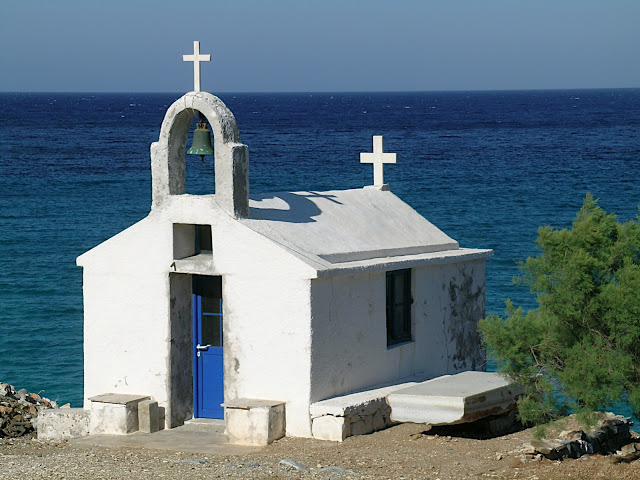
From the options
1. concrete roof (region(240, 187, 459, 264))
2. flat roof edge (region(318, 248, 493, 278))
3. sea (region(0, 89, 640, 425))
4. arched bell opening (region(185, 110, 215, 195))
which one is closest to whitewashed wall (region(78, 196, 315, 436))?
concrete roof (region(240, 187, 459, 264))

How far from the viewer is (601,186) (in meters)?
55.7

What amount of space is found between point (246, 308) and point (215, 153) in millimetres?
1738

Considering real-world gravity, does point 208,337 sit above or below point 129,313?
below

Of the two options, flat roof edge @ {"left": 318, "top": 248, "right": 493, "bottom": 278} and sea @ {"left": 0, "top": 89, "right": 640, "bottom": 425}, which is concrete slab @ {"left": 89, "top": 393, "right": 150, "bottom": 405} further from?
sea @ {"left": 0, "top": 89, "right": 640, "bottom": 425}

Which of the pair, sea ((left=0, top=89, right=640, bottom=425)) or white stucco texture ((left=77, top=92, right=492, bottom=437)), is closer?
white stucco texture ((left=77, top=92, right=492, bottom=437))

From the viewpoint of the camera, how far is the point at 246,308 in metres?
13.0

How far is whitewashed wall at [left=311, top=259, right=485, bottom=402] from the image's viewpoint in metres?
12.9

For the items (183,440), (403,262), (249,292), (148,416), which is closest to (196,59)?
(249,292)

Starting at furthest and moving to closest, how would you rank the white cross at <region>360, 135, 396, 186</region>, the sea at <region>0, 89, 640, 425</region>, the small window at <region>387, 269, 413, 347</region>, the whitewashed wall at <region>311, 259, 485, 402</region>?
the sea at <region>0, 89, 640, 425</region> → the white cross at <region>360, 135, 396, 186</region> → the small window at <region>387, 269, 413, 347</region> → the whitewashed wall at <region>311, 259, 485, 402</region>

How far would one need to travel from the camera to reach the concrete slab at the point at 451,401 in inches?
492

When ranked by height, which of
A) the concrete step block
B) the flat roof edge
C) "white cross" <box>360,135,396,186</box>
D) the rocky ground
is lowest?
the rocky ground

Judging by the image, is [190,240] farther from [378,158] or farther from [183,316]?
[378,158]

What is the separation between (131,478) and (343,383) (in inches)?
121

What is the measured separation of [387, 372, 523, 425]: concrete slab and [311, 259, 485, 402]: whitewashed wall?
2.08ft
